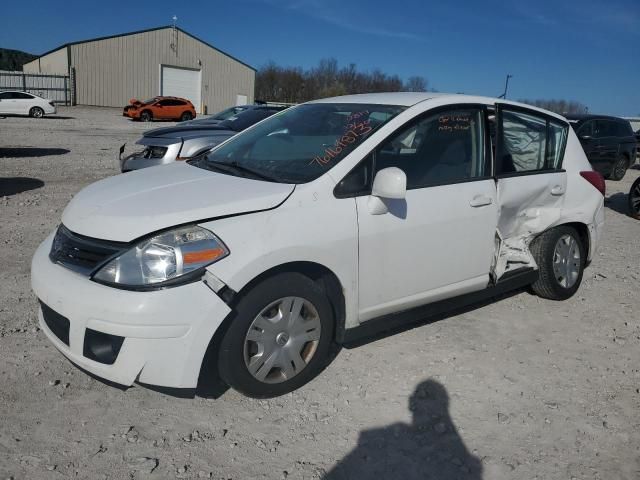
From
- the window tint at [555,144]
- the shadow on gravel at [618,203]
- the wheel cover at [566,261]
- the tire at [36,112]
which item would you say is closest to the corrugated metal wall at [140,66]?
the tire at [36,112]

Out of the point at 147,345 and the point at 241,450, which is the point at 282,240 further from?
the point at 241,450

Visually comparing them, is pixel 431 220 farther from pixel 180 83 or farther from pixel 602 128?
pixel 180 83

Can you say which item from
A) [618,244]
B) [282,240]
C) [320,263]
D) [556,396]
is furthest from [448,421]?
[618,244]

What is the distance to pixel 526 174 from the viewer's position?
429 centimetres

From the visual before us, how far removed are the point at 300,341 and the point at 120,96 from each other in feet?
152

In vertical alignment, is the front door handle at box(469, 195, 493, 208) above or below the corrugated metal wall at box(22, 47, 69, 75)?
below

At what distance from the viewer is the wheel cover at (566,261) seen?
469cm

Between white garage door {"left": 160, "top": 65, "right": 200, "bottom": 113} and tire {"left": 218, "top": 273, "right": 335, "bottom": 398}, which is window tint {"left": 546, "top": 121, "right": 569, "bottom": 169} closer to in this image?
tire {"left": 218, "top": 273, "right": 335, "bottom": 398}

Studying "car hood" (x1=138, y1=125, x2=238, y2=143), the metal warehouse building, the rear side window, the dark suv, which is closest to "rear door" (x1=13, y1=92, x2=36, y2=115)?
the metal warehouse building

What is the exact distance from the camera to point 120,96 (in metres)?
44.8

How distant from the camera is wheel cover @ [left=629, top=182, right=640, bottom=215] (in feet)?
30.6

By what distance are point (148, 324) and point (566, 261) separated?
3686 millimetres

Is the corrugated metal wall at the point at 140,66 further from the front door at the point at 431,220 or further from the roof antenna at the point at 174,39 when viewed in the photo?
the front door at the point at 431,220

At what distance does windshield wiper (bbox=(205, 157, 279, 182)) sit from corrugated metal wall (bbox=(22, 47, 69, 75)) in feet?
146
